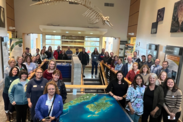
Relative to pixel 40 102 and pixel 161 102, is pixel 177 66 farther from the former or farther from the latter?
pixel 40 102

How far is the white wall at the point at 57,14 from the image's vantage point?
9.09m

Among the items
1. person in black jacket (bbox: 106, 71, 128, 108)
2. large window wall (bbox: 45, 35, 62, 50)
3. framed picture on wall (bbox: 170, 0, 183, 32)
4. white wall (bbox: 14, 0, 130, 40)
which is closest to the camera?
person in black jacket (bbox: 106, 71, 128, 108)

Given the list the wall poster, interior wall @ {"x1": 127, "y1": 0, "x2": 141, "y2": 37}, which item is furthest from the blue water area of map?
interior wall @ {"x1": 127, "y1": 0, "x2": 141, "y2": 37}

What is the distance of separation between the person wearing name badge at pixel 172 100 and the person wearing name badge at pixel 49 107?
215cm

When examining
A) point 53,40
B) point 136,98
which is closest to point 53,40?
point 53,40

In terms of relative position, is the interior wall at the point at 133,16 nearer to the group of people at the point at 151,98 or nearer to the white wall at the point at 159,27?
the white wall at the point at 159,27

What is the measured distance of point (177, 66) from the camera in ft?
14.0

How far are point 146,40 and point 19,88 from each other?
22.1 feet

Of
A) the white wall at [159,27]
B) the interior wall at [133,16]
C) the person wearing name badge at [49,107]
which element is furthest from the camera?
the interior wall at [133,16]

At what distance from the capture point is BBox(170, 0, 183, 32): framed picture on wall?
4419 mm

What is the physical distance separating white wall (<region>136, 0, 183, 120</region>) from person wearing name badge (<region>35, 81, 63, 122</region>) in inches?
157

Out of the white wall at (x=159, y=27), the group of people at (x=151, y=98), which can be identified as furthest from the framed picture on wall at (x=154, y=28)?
the group of people at (x=151, y=98)

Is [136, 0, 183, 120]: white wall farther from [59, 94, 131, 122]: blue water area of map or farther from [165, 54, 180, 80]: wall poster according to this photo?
[59, 94, 131, 122]: blue water area of map

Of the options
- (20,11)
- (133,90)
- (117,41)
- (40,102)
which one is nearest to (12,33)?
(20,11)
